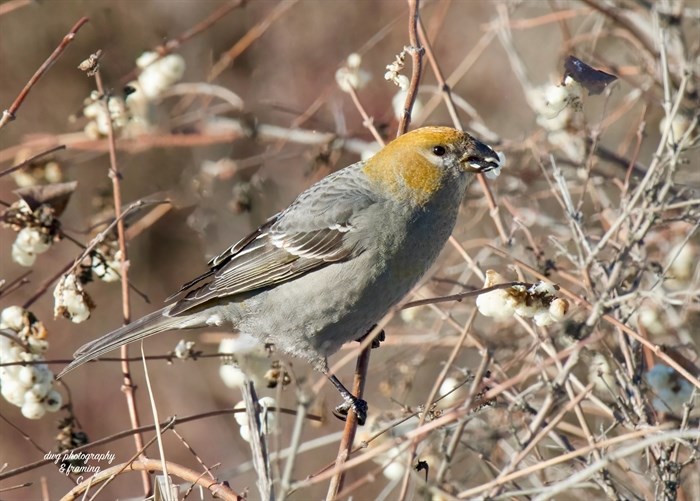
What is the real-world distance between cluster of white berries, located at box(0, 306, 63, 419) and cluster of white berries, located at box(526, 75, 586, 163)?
2.39m

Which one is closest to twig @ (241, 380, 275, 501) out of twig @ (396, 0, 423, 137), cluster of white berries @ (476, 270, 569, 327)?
cluster of white berries @ (476, 270, 569, 327)

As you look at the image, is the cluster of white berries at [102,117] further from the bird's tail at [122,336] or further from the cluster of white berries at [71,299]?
the cluster of white berries at [71,299]

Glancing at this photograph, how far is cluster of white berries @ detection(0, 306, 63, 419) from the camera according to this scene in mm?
3633

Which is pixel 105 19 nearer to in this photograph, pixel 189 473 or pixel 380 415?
pixel 380 415

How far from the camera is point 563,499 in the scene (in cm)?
760

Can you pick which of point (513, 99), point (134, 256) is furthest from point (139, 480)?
point (513, 99)

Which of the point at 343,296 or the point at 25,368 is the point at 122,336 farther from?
the point at 343,296

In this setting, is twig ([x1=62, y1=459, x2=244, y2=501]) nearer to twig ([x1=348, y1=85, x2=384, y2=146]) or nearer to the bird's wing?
the bird's wing

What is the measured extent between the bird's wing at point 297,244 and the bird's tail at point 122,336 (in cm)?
8

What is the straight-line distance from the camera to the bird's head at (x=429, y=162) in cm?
423

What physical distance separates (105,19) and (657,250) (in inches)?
248

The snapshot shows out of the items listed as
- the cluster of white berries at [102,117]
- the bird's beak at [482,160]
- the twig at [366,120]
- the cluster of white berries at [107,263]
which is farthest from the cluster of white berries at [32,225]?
the bird's beak at [482,160]

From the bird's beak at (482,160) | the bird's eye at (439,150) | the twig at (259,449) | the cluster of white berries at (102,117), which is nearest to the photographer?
the twig at (259,449)

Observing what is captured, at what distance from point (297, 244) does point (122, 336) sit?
107cm
